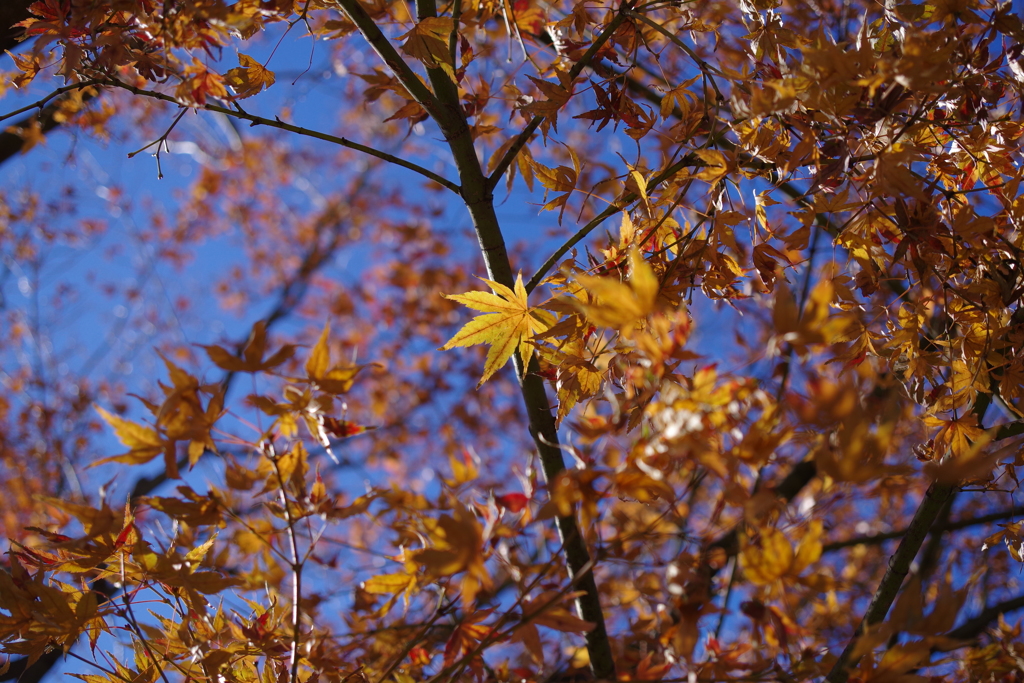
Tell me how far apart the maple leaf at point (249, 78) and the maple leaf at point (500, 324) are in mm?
626

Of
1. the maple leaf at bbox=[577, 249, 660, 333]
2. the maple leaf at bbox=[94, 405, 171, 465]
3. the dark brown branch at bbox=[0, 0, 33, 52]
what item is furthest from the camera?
the dark brown branch at bbox=[0, 0, 33, 52]

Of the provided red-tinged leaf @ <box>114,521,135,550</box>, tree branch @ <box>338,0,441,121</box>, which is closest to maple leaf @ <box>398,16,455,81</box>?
tree branch @ <box>338,0,441,121</box>

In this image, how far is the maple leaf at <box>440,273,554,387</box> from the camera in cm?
111

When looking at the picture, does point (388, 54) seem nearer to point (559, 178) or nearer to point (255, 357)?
point (559, 178)

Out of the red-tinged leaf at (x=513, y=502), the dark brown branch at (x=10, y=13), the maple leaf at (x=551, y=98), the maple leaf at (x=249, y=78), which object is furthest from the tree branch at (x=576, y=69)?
the dark brown branch at (x=10, y=13)

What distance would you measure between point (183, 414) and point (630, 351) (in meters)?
0.73

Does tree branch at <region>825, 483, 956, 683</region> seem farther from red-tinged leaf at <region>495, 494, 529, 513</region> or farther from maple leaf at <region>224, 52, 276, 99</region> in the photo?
maple leaf at <region>224, 52, 276, 99</region>

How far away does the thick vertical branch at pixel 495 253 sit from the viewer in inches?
51.8

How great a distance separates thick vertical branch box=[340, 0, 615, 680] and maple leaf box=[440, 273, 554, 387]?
0.13 metres

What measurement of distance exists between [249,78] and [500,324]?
0.75m

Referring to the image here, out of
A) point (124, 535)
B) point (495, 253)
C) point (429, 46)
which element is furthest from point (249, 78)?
point (124, 535)

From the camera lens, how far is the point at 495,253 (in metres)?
1.34

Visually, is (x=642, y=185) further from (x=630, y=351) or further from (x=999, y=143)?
(x=999, y=143)

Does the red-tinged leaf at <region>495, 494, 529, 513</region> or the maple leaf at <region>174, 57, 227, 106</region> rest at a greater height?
the maple leaf at <region>174, 57, 227, 106</region>
